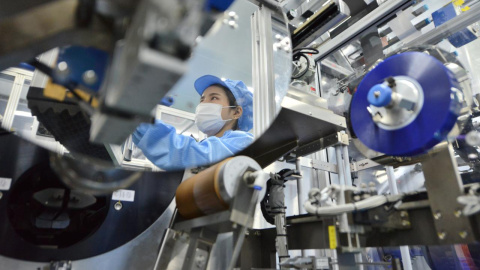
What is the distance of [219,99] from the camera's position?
4.08ft

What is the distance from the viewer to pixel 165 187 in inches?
46.3

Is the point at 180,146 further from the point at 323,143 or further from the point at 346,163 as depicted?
the point at 346,163

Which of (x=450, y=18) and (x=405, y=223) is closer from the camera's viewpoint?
(x=405, y=223)

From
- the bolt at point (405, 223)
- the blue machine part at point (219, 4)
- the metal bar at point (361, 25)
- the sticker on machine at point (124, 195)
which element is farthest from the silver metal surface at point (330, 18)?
the sticker on machine at point (124, 195)

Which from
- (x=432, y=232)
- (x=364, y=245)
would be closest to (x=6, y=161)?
(x=364, y=245)

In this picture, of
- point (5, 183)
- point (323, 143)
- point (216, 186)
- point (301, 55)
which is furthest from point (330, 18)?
point (5, 183)

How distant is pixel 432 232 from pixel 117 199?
98 centimetres

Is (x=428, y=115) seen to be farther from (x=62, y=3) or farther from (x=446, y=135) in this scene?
(x=62, y=3)

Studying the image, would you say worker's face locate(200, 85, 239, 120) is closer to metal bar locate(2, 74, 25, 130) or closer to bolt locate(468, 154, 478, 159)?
metal bar locate(2, 74, 25, 130)

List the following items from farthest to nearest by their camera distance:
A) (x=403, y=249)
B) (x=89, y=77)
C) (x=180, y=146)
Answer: (x=403, y=249)
(x=180, y=146)
(x=89, y=77)

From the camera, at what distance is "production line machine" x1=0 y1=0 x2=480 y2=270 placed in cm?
48

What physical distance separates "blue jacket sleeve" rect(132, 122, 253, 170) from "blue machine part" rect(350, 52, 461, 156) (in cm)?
55

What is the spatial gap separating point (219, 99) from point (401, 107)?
0.68 meters

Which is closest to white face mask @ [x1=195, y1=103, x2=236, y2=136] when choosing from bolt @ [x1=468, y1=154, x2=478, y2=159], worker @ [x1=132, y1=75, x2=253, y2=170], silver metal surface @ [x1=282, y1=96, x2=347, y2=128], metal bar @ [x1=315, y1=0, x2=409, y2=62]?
worker @ [x1=132, y1=75, x2=253, y2=170]
